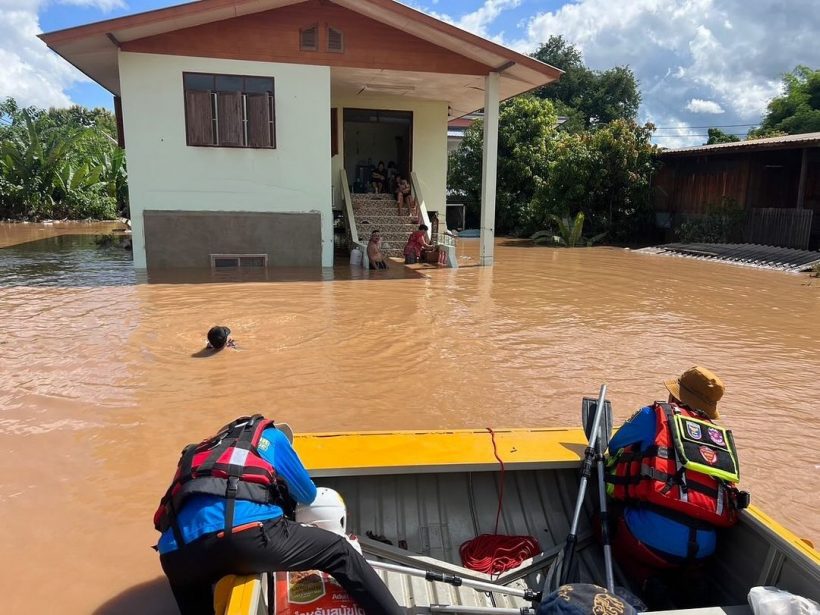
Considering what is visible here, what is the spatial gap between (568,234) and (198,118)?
13634 mm

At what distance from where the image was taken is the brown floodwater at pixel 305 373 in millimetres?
3883

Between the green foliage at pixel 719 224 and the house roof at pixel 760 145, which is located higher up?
the house roof at pixel 760 145

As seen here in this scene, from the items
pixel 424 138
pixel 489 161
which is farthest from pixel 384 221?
pixel 489 161

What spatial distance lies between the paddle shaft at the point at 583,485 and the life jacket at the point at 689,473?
229mm

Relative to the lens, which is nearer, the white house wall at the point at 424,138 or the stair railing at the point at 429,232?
the stair railing at the point at 429,232

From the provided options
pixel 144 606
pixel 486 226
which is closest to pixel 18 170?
pixel 486 226

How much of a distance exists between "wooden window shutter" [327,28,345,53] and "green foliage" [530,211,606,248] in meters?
11.2

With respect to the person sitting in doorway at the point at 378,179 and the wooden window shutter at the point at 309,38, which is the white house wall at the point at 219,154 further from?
the person sitting in doorway at the point at 378,179

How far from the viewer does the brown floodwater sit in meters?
3.88

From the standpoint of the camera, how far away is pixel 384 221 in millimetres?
17734

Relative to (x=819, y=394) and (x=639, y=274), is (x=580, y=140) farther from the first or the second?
(x=819, y=394)

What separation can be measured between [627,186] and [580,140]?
241cm

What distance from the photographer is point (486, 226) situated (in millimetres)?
15234

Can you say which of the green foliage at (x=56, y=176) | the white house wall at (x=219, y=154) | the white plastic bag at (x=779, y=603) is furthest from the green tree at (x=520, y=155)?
the white plastic bag at (x=779, y=603)
